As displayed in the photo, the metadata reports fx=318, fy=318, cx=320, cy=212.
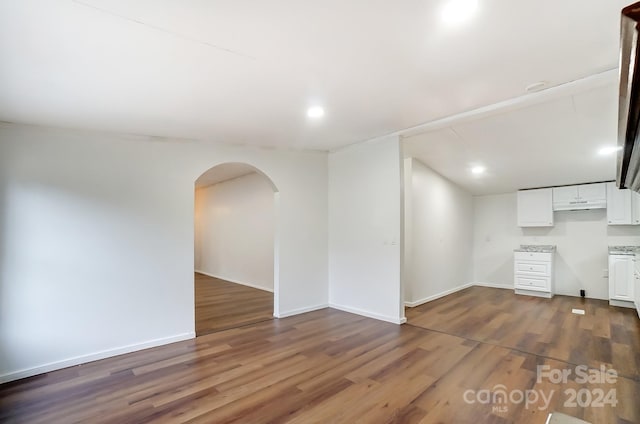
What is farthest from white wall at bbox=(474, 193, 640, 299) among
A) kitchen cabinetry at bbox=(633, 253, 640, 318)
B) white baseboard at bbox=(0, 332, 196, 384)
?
white baseboard at bbox=(0, 332, 196, 384)

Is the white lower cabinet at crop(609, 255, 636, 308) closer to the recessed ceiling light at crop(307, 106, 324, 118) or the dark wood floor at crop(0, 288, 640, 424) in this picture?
the dark wood floor at crop(0, 288, 640, 424)

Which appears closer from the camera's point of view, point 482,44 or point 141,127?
point 482,44

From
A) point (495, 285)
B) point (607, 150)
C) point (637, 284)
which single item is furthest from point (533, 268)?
point (607, 150)

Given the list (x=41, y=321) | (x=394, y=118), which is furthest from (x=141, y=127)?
(x=394, y=118)

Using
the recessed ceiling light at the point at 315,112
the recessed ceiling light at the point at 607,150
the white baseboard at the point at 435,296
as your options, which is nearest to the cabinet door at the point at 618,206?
the recessed ceiling light at the point at 607,150

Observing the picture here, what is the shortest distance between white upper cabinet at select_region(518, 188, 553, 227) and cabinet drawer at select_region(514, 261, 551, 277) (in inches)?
32.5

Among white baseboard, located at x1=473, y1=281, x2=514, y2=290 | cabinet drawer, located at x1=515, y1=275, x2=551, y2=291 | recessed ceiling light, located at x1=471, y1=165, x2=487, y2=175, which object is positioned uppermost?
recessed ceiling light, located at x1=471, y1=165, x2=487, y2=175

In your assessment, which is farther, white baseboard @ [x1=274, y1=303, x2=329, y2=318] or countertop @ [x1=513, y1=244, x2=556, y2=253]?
countertop @ [x1=513, y1=244, x2=556, y2=253]

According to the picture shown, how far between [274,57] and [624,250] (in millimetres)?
6643

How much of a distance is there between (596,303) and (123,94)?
25.0 feet

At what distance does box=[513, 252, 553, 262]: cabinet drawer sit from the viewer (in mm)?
6152

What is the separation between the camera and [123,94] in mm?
2670

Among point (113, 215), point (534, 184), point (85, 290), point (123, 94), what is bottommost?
point (85, 290)

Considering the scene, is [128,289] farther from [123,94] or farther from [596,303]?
[596,303]
